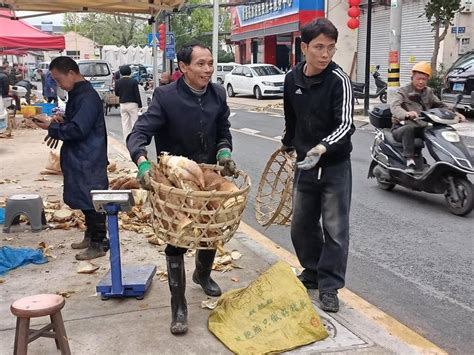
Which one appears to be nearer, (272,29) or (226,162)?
(226,162)

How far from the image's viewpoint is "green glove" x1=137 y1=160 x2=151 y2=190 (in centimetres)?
321

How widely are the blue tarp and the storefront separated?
86.0 feet

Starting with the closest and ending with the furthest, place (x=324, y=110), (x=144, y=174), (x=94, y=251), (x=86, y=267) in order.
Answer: (x=144, y=174) → (x=324, y=110) → (x=86, y=267) → (x=94, y=251)

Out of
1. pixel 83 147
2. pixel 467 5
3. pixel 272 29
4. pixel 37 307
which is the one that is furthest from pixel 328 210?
pixel 272 29

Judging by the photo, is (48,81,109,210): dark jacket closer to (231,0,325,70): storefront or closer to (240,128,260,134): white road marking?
(240,128,260,134): white road marking

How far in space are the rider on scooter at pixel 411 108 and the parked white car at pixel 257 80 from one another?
19.2m

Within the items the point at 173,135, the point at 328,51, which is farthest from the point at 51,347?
the point at 328,51

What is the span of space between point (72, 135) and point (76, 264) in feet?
3.70

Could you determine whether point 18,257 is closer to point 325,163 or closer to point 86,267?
point 86,267

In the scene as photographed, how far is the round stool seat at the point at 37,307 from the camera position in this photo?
3.05 meters

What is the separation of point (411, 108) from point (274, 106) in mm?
16688

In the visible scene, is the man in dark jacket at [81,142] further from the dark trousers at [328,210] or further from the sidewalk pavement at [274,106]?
the sidewalk pavement at [274,106]

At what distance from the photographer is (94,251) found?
17.0ft

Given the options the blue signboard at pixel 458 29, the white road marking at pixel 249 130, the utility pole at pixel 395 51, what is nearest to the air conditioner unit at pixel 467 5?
the blue signboard at pixel 458 29
